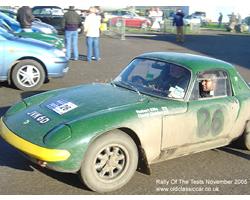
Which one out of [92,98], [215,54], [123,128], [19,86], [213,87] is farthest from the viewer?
[215,54]

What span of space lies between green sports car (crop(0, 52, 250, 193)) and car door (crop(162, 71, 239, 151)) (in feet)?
0.04

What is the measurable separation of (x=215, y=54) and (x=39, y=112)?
45.2ft

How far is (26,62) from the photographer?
8578mm

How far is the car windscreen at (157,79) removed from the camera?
4809 mm

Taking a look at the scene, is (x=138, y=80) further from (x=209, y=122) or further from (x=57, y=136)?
(x=57, y=136)

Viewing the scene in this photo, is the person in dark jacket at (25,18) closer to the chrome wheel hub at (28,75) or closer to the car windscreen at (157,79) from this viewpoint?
the chrome wheel hub at (28,75)

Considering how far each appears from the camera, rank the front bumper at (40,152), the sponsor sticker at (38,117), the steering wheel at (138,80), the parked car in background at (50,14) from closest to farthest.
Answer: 1. the front bumper at (40,152)
2. the sponsor sticker at (38,117)
3. the steering wheel at (138,80)
4. the parked car in background at (50,14)

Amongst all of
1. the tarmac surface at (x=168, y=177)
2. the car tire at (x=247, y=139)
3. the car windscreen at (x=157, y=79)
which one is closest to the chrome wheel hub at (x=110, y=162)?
the tarmac surface at (x=168, y=177)

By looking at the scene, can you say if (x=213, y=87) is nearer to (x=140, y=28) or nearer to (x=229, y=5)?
(x=140, y=28)

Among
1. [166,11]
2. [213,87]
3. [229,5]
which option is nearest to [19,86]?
[213,87]

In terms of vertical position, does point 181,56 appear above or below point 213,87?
above

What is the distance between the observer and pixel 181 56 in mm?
5332

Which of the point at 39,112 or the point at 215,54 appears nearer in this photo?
the point at 39,112

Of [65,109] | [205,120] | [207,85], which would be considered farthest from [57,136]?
[207,85]
